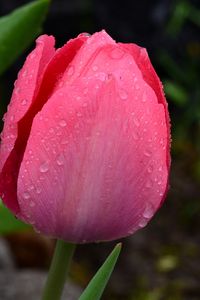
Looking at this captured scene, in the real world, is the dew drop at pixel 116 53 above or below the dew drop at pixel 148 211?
above

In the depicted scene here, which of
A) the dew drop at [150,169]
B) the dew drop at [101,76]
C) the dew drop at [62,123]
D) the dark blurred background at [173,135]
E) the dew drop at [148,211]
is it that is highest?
the dew drop at [101,76]

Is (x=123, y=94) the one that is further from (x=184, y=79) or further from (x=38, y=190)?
(x=184, y=79)

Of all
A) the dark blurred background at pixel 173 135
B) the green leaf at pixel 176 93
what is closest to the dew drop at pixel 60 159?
the dark blurred background at pixel 173 135

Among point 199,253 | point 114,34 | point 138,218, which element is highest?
point 138,218

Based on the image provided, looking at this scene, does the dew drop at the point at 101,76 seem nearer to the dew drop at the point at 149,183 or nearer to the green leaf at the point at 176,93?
the dew drop at the point at 149,183

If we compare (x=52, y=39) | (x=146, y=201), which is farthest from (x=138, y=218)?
(x=52, y=39)

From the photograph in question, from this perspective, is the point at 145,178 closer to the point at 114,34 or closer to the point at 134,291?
the point at 134,291
